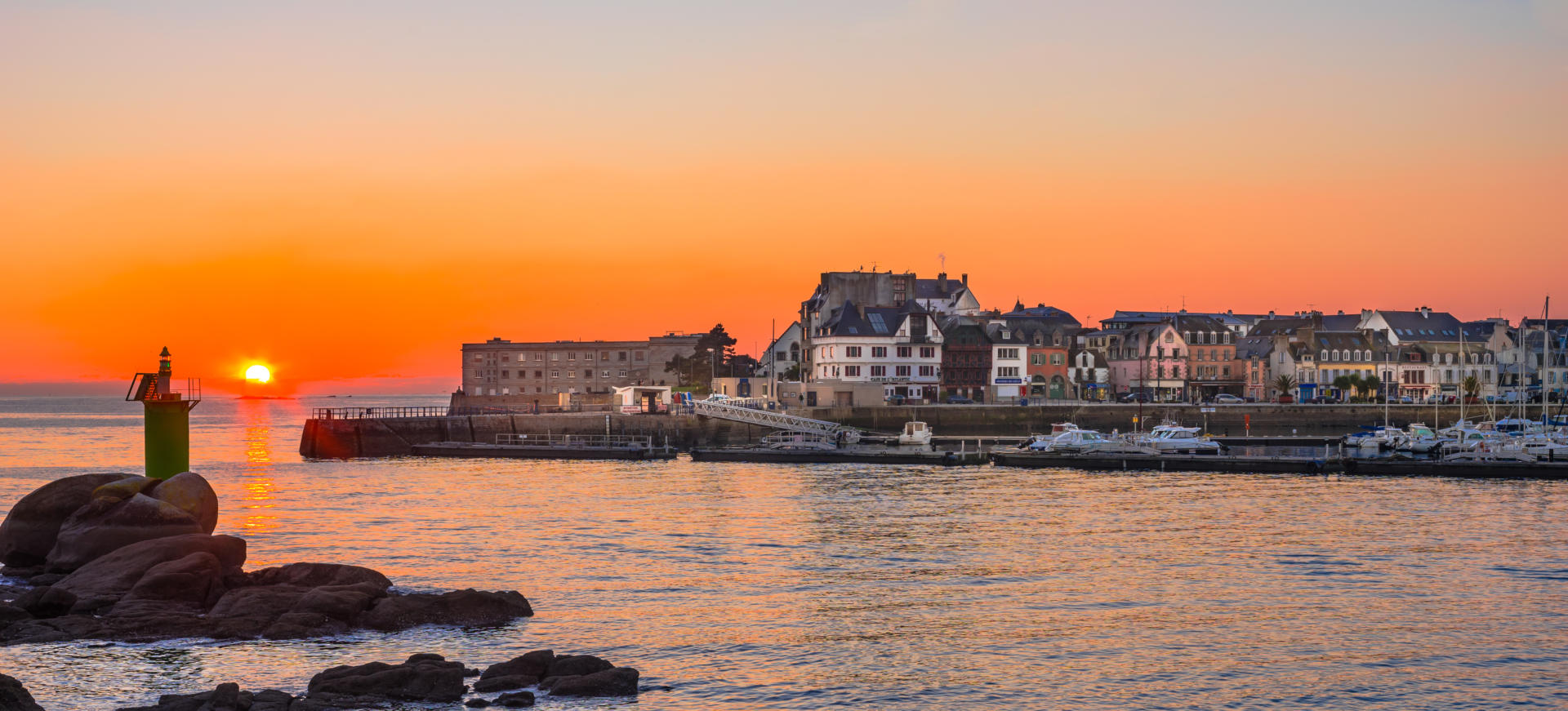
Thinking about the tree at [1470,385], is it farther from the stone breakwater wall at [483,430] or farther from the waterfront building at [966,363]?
the stone breakwater wall at [483,430]

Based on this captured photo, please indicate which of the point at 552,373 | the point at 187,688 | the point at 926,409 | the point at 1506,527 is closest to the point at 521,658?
the point at 187,688

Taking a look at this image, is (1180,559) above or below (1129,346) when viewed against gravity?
below

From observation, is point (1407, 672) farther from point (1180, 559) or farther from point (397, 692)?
point (397, 692)

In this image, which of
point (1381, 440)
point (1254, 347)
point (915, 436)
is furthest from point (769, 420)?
point (1254, 347)

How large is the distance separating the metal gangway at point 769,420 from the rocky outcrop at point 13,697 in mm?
75818

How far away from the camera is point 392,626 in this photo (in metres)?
29.8

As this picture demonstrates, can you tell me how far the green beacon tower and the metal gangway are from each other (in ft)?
187

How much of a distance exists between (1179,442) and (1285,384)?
201 ft

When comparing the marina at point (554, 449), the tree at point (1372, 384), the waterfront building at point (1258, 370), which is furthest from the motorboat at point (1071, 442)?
the tree at point (1372, 384)

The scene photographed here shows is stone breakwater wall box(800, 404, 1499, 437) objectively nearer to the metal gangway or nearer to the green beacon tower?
the metal gangway

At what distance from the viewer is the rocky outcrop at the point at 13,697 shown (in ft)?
68.2

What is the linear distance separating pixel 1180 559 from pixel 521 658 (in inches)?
954

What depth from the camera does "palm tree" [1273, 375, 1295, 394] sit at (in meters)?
139

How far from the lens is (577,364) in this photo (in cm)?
16912
